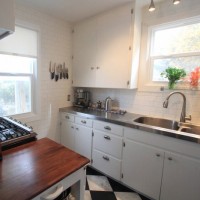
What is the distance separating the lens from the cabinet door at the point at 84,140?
2.28 metres

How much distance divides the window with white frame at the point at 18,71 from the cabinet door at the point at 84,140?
0.86 m

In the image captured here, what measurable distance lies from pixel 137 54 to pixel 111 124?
1.11 metres

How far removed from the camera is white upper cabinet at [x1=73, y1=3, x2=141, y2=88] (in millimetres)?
2062

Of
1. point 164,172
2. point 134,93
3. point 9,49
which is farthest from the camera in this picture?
point 134,93

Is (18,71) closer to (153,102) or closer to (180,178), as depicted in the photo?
(153,102)

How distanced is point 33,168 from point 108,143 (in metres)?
1.25

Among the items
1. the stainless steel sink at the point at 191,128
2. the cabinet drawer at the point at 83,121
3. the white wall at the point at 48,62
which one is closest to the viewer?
the stainless steel sink at the point at 191,128

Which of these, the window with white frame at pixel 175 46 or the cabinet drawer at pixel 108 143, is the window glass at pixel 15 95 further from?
the window with white frame at pixel 175 46

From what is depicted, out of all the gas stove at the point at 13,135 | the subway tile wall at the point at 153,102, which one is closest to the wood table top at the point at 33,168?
the gas stove at the point at 13,135

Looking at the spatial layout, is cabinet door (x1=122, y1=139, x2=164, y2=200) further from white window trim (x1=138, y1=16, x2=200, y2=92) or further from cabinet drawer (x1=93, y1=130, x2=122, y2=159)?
white window trim (x1=138, y1=16, x2=200, y2=92)

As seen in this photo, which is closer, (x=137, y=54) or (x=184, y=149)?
(x=184, y=149)

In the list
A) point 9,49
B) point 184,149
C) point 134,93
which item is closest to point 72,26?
point 9,49

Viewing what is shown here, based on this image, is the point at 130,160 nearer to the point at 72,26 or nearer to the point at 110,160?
the point at 110,160

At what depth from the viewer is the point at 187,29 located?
192 centimetres
